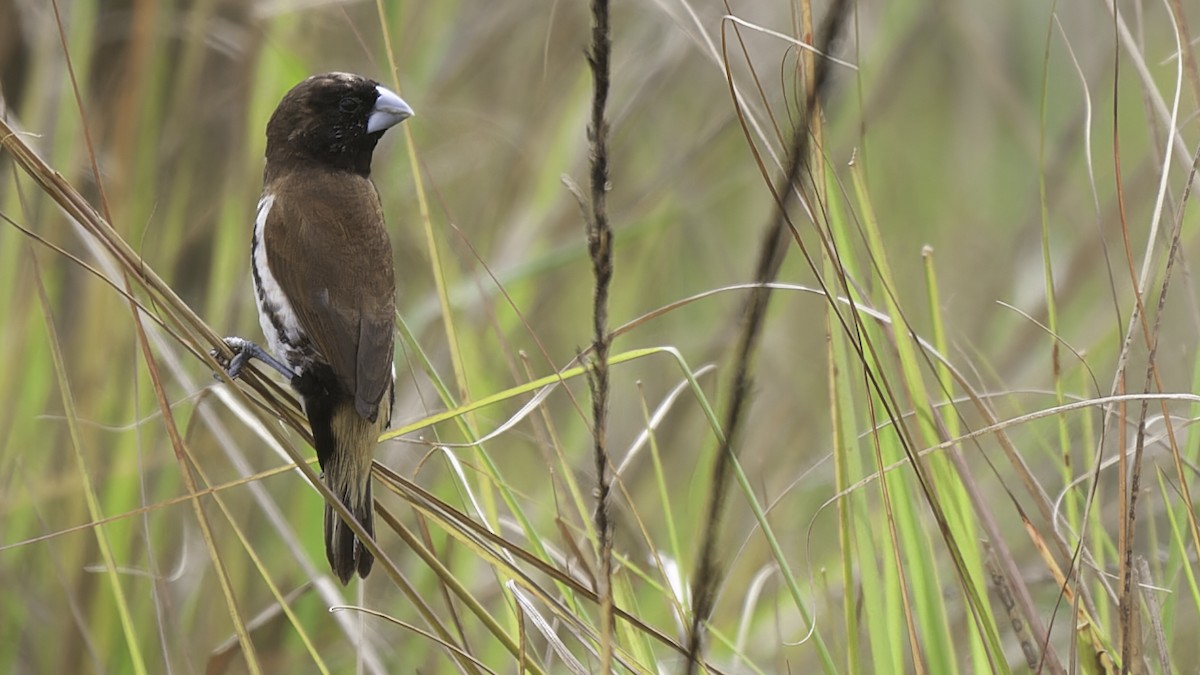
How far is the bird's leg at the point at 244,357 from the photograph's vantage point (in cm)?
179

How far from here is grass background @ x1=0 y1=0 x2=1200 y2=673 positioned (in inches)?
63.3

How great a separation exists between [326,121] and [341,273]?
363 millimetres

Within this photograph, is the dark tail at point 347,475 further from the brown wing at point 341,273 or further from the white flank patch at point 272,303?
the white flank patch at point 272,303

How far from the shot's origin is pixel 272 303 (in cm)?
203

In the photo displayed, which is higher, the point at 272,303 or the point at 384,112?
the point at 384,112

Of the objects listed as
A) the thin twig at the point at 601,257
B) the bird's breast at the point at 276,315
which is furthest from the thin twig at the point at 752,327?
the bird's breast at the point at 276,315

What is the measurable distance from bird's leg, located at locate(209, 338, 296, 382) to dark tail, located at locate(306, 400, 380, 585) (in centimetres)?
12

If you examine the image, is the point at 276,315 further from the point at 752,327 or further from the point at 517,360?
the point at 752,327

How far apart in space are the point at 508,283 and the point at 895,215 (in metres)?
2.61

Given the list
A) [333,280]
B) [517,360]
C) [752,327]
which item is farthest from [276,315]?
[752,327]

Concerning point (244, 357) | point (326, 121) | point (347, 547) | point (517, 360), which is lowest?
point (517, 360)

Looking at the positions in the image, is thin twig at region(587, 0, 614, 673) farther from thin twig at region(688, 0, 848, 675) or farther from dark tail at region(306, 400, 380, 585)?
dark tail at region(306, 400, 380, 585)

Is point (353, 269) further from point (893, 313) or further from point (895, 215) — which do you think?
point (895, 215)

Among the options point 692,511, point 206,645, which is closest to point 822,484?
point 692,511
